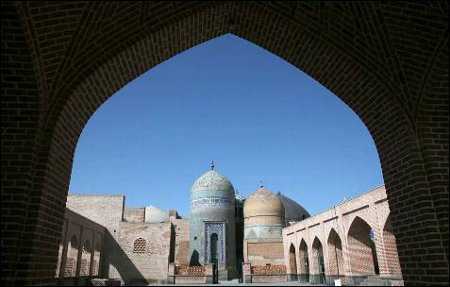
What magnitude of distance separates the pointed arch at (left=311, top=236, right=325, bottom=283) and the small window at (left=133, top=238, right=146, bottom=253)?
9.63 metres

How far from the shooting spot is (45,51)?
139 inches

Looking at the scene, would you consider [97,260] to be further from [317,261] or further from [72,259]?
[317,261]

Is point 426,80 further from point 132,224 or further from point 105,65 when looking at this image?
point 132,224

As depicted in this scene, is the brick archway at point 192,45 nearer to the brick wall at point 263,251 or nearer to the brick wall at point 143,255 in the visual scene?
the brick wall at point 143,255

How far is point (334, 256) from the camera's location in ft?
56.1

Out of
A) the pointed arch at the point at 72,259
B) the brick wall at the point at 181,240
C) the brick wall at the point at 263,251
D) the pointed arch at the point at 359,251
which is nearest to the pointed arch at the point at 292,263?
the brick wall at the point at 263,251

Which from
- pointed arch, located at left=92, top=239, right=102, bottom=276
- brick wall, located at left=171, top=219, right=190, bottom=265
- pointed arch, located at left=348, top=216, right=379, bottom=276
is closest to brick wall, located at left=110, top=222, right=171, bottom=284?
pointed arch, located at left=92, top=239, right=102, bottom=276

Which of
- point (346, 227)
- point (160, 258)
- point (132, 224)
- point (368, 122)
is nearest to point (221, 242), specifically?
point (160, 258)

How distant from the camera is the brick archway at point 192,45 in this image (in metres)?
3.32

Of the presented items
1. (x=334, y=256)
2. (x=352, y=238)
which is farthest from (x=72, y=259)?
(x=352, y=238)

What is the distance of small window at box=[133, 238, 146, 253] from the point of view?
71.2 ft

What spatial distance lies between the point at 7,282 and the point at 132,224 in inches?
787

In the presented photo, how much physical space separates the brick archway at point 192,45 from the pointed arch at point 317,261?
51.8 ft

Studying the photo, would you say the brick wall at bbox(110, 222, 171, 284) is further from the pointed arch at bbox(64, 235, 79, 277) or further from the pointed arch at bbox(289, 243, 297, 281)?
the pointed arch at bbox(289, 243, 297, 281)
